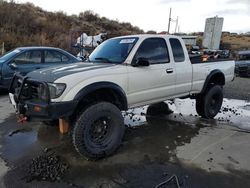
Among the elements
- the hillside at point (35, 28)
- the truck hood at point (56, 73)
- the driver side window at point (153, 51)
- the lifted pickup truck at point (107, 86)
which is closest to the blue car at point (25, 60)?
the lifted pickup truck at point (107, 86)

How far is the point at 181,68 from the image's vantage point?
225 inches

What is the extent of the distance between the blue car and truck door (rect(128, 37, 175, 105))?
4.56 metres

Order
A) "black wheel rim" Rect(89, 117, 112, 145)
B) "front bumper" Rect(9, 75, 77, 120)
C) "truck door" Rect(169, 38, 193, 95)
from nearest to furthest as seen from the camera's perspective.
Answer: "front bumper" Rect(9, 75, 77, 120), "black wheel rim" Rect(89, 117, 112, 145), "truck door" Rect(169, 38, 193, 95)

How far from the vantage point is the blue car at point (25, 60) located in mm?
8547

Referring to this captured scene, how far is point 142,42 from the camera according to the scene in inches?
202

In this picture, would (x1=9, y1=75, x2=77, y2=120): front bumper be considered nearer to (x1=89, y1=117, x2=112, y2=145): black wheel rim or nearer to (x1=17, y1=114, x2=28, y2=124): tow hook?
(x1=17, y1=114, x2=28, y2=124): tow hook

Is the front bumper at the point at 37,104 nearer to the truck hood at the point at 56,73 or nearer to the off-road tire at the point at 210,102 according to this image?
the truck hood at the point at 56,73

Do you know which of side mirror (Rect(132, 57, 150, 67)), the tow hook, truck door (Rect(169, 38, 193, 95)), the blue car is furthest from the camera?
the blue car

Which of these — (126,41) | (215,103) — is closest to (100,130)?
(126,41)

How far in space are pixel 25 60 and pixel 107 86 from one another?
18.1ft

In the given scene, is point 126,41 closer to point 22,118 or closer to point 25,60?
point 22,118

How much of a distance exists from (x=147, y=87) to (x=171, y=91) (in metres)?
0.77

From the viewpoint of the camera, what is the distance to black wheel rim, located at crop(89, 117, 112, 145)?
432 centimetres

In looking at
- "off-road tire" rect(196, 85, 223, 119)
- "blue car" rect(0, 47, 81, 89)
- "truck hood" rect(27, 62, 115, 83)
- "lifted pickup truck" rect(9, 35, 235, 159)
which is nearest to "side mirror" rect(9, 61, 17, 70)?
"blue car" rect(0, 47, 81, 89)
